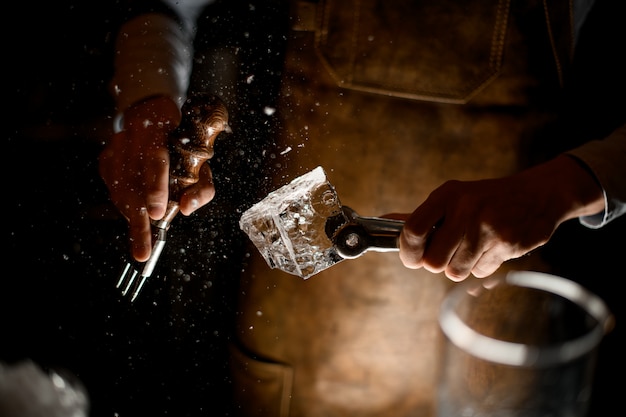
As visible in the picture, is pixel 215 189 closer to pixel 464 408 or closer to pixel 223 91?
pixel 223 91

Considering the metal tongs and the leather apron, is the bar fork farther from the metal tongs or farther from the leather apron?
the leather apron

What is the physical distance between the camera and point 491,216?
0.42 m

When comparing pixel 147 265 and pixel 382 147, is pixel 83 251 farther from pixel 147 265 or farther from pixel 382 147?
pixel 382 147

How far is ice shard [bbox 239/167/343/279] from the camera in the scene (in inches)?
15.8

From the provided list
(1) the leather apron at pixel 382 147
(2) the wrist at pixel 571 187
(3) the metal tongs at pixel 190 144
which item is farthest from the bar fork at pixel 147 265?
(2) the wrist at pixel 571 187

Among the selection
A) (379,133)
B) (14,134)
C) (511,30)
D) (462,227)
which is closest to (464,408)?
(462,227)

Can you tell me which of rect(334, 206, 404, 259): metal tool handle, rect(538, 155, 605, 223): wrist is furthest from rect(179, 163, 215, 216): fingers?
rect(538, 155, 605, 223): wrist

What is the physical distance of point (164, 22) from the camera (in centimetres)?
48

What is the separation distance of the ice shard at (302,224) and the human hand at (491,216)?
7 centimetres

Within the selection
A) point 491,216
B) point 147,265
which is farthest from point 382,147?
point 147,265

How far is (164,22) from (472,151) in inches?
15.4

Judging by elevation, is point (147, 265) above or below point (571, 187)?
below

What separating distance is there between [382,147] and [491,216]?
19 centimetres

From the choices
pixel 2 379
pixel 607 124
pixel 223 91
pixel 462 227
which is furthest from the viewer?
pixel 607 124
